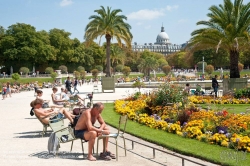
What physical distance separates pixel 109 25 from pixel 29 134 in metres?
21.9

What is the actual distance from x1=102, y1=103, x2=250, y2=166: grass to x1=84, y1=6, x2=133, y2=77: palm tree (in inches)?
800

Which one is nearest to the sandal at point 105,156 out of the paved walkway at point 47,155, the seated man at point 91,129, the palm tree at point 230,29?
the seated man at point 91,129

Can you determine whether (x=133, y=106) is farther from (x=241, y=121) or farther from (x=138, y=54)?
(x=138, y=54)

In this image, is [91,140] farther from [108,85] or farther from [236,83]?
[108,85]

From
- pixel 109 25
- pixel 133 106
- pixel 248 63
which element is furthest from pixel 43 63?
pixel 133 106

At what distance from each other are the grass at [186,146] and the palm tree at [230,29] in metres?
12.2

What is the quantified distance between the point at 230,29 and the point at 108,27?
12.6 meters

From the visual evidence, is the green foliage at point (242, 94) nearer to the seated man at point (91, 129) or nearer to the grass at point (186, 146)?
the grass at point (186, 146)

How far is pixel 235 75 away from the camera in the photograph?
21984mm

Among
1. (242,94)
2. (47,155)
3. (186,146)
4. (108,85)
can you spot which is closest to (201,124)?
(186,146)

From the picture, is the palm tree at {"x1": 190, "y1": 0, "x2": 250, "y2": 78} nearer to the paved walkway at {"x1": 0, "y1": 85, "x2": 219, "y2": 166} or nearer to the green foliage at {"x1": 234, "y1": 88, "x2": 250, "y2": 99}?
the green foliage at {"x1": 234, "y1": 88, "x2": 250, "y2": 99}

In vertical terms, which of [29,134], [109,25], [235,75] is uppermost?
[109,25]

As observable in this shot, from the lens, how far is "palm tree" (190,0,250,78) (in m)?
21.6

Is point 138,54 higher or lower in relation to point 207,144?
higher
